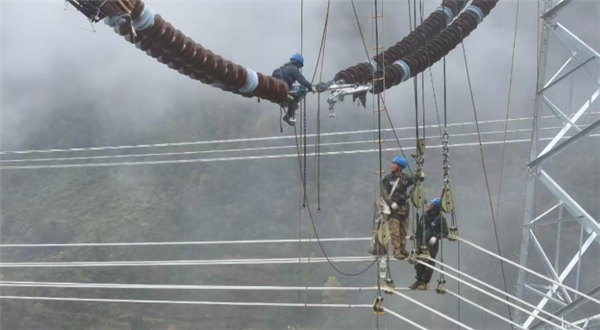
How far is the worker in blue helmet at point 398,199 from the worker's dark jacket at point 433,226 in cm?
21

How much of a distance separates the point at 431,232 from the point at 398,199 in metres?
0.80

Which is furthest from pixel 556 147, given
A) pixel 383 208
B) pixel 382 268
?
pixel 382 268

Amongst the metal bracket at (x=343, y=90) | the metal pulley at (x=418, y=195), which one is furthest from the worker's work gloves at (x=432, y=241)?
the metal bracket at (x=343, y=90)

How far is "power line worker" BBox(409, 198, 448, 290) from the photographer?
8805 mm

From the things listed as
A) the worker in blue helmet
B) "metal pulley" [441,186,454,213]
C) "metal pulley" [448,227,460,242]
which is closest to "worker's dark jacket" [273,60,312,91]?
the worker in blue helmet

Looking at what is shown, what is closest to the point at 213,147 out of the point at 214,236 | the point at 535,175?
the point at 214,236

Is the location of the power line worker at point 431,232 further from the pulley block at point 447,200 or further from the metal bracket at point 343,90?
the metal bracket at point 343,90

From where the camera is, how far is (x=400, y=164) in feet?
27.9

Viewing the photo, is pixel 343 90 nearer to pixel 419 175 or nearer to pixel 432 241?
pixel 419 175

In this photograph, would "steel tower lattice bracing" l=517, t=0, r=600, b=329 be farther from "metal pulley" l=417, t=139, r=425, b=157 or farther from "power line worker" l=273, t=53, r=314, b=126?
"power line worker" l=273, t=53, r=314, b=126

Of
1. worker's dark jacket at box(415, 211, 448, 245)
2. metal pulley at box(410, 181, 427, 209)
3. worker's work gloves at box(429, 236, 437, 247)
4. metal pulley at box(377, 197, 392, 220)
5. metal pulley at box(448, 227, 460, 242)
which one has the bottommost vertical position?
worker's work gloves at box(429, 236, 437, 247)

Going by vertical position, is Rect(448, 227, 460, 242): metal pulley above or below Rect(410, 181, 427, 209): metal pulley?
below

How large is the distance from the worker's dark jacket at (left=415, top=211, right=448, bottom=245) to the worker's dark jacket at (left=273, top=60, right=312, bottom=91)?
2137 millimetres

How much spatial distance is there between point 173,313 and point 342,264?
1074cm
